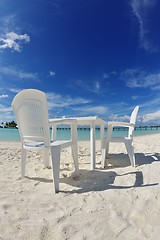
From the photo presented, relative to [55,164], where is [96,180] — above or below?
below

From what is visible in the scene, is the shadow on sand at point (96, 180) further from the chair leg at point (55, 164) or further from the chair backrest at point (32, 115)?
the chair backrest at point (32, 115)

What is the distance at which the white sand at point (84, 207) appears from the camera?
5.22ft

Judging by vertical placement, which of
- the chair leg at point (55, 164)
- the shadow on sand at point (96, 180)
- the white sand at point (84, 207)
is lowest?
the white sand at point (84, 207)

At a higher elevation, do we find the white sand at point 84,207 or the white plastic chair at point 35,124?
the white plastic chair at point 35,124

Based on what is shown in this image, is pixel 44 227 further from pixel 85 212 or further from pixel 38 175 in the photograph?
pixel 38 175

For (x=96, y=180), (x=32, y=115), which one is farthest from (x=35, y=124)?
(x=96, y=180)

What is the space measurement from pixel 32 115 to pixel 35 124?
0.44 feet

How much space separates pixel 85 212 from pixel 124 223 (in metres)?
0.40

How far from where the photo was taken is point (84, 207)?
200 centimetres

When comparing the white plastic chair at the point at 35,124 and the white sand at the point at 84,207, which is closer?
the white sand at the point at 84,207

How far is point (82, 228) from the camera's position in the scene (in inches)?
65.1

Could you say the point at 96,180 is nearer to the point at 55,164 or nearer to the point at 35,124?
the point at 55,164

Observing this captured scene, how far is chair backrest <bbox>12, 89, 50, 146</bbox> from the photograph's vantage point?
2.54 m

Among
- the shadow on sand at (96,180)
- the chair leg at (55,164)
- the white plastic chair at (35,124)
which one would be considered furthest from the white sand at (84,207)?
the white plastic chair at (35,124)
